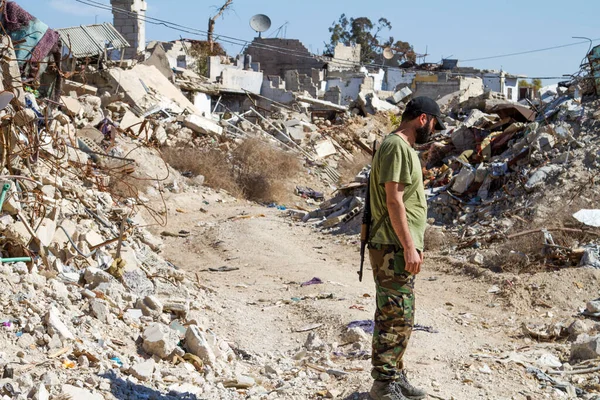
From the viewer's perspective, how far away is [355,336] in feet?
17.3

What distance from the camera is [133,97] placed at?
17.7 meters

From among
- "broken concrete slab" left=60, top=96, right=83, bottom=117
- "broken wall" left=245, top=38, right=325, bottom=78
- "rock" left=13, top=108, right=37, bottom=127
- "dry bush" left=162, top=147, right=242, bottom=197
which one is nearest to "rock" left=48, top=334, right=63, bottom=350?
"rock" left=13, top=108, right=37, bottom=127

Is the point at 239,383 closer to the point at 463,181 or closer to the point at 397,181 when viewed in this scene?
the point at 397,181

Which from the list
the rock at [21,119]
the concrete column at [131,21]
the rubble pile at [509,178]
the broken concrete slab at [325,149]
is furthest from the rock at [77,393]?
the concrete column at [131,21]

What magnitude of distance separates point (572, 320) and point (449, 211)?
15.9 feet

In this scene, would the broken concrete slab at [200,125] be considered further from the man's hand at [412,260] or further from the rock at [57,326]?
the man's hand at [412,260]

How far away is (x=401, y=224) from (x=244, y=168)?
44.4 feet

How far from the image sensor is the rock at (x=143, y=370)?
154 inches

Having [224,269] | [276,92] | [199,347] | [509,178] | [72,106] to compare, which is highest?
[276,92]

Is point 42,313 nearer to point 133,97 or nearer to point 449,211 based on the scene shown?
point 449,211

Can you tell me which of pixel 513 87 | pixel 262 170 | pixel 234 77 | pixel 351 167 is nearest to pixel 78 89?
pixel 262 170

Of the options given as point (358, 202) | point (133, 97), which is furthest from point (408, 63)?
point (358, 202)

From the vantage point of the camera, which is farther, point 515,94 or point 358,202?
point 515,94

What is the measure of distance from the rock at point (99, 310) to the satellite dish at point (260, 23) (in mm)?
31162
